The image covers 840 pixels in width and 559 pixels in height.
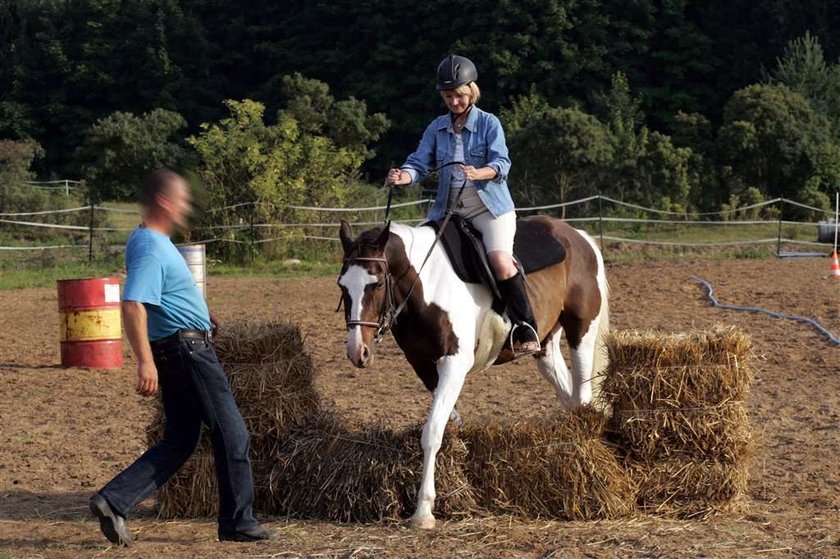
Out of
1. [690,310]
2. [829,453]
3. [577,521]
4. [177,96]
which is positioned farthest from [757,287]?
[177,96]

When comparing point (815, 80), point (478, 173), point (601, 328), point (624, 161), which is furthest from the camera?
point (815, 80)

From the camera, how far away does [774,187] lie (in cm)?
2917

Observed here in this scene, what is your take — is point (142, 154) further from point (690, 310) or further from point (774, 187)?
point (690, 310)

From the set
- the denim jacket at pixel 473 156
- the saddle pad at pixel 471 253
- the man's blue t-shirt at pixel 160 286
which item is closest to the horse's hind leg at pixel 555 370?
the saddle pad at pixel 471 253

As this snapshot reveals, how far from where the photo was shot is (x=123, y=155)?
3177 cm

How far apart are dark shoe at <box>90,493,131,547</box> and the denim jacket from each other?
2324 millimetres

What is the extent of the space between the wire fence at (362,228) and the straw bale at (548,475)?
13.3m

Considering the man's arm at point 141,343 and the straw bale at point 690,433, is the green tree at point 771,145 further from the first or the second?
the man's arm at point 141,343

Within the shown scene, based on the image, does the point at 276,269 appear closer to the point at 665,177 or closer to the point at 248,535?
the point at 665,177

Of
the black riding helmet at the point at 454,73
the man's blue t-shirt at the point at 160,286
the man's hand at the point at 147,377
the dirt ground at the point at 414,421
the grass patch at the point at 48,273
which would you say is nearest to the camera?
the man's hand at the point at 147,377

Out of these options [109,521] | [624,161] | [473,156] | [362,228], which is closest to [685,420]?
[473,156]

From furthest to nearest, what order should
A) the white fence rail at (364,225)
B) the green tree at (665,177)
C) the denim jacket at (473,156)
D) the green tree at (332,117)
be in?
the green tree at (332,117) < the green tree at (665,177) < the white fence rail at (364,225) < the denim jacket at (473,156)

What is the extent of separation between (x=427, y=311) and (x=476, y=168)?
83cm

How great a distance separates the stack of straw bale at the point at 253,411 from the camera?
5926 mm
